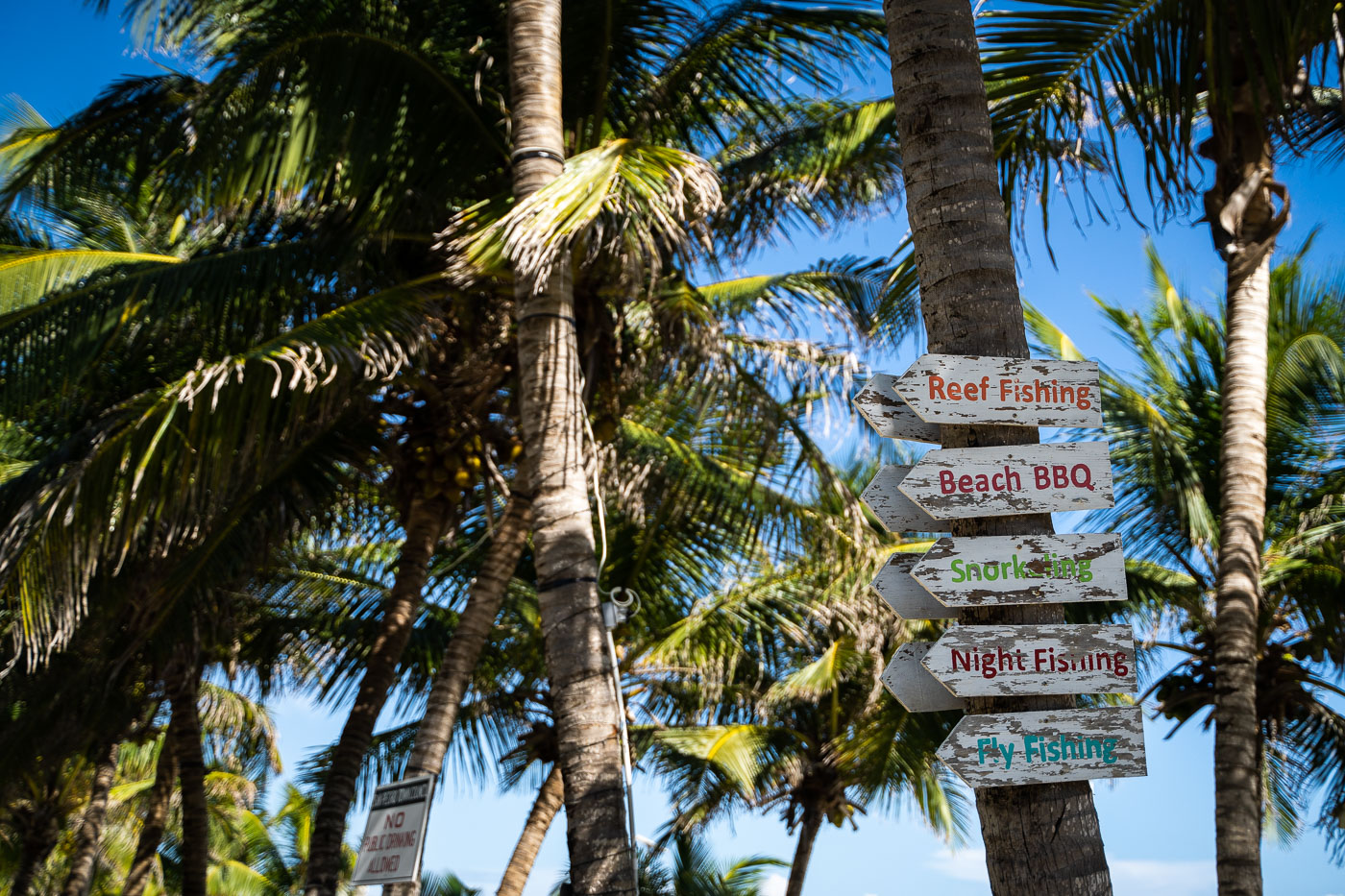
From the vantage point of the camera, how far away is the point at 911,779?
11484mm

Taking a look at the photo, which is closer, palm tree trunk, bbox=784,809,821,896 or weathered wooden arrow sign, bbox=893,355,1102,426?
weathered wooden arrow sign, bbox=893,355,1102,426

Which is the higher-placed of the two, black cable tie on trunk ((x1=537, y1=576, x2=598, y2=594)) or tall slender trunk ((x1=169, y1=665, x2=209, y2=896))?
black cable tie on trunk ((x1=537, y1=576, x2=598, y2=594))

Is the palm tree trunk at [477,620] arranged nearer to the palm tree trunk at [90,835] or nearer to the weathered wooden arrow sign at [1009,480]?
the weathered wooden arrow sign at [1009,480]

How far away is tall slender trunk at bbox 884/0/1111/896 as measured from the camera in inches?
113

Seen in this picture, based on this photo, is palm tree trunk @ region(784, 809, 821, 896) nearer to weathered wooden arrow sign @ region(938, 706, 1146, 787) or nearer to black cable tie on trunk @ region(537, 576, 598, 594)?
black cable tie on trunk @ region(537, 576, 598, 594)

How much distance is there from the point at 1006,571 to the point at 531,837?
346 inches

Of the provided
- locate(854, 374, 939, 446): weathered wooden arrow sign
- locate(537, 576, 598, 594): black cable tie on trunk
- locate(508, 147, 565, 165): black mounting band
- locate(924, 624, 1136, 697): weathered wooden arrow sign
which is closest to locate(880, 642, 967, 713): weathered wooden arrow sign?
locate(924, 624, 1136, 697): weathered wooden arrow sign

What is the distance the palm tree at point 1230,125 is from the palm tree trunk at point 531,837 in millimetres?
5996

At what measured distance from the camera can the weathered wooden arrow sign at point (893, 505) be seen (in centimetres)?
313

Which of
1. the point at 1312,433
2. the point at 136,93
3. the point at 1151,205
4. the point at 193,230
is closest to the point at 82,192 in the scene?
the point at 193,230

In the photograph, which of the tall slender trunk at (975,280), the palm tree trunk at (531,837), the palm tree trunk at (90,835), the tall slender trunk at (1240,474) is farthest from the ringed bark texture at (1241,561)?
the palm tree trunk at (90,835)

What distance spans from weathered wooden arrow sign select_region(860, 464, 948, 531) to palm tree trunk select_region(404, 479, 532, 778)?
4232mm

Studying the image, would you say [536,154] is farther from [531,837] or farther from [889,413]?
[531,837]

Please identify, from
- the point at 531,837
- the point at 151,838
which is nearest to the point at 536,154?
the point at 531,837
